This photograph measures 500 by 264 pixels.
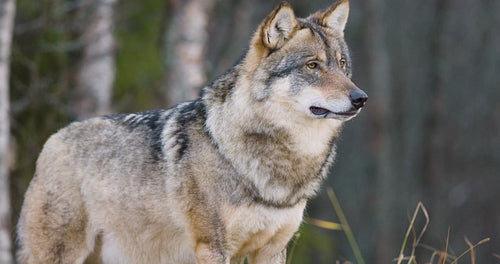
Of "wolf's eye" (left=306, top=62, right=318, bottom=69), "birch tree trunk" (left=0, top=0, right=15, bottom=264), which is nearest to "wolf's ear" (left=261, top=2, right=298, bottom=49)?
"wolf's eye" (left=306, top=62, right=318, bottom=69)

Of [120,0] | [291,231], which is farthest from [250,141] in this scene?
[120,0]

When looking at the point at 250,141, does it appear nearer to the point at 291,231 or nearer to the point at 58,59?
the point at 291,231

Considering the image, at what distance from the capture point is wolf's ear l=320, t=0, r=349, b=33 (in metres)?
4.96

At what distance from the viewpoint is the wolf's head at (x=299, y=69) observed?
4.39m

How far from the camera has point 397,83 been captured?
648 inches

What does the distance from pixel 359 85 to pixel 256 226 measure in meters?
10.3

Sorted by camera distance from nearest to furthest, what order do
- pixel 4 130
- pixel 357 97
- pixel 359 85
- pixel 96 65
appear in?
pixel 357 97 → pixel 4 130 → pixel 96 65 → pixel 359 85

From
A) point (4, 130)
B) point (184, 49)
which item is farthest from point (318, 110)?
point (184, 49)

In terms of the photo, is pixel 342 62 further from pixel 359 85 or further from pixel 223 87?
pixel 359 85

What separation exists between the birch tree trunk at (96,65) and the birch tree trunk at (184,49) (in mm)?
850

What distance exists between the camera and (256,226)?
4414 millimetres

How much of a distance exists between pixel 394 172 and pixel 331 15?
441 inches

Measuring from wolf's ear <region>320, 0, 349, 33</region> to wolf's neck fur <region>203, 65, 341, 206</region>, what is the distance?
31.0 inches

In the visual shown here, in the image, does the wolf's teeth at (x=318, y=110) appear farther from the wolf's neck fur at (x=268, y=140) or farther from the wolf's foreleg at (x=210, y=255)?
the wolf's foreleg at (x=210, y=255)
